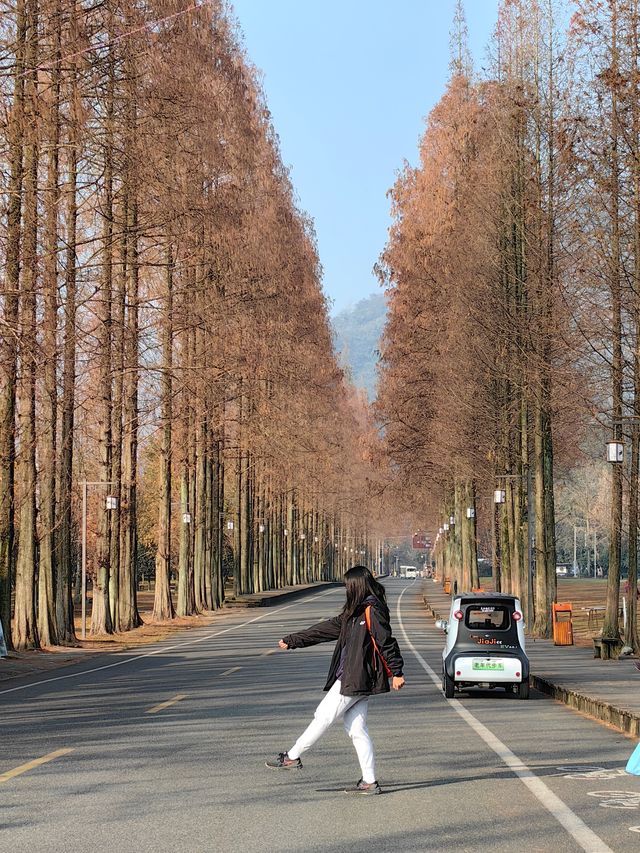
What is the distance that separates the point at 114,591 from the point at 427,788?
95.1 ft

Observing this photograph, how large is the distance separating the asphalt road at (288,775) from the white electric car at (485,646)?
0.37 meters

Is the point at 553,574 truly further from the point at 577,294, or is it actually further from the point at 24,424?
the point at 24,424

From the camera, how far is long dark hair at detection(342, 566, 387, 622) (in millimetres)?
10250

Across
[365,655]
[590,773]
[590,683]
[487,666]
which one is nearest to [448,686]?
[487,666]

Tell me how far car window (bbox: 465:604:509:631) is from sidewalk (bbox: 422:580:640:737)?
50.3 inches

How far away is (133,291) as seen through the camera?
125ft

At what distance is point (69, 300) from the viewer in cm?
2747

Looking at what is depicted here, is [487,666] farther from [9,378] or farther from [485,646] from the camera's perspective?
[9,378]

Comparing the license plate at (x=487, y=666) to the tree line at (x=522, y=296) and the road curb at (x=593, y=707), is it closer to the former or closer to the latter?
the road curb at (x=593, y=707)

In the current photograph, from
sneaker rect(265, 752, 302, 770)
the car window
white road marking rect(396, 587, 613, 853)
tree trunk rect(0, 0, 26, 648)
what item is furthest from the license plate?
tree trunk rect(0, 0, 26, 648)

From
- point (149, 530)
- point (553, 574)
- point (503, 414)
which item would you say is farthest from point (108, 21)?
point (149, 530)

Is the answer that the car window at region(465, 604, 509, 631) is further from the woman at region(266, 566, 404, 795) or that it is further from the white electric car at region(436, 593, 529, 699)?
the woman at region(266, 566, 404, 795)

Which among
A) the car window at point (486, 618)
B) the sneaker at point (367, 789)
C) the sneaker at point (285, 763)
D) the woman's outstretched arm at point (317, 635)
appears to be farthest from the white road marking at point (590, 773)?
the car window at point (486, 618)

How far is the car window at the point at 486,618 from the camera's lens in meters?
19.5
